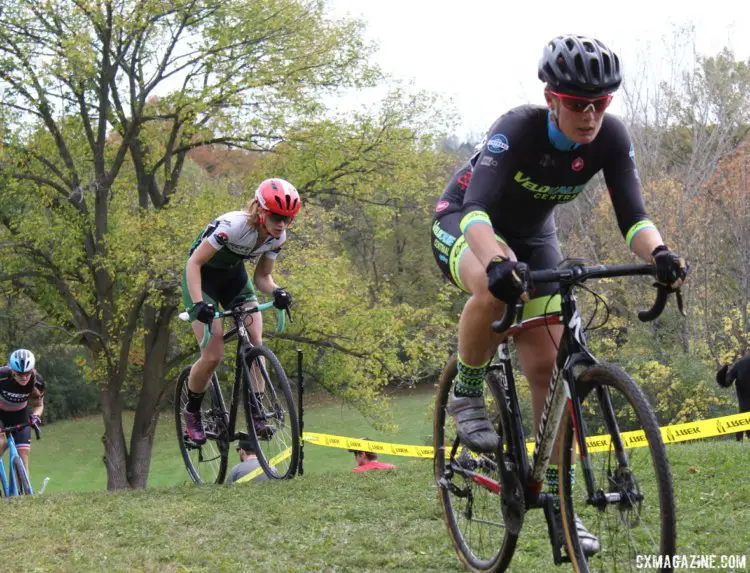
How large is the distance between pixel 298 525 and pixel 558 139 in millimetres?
3351

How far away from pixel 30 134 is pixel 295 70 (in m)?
6.58

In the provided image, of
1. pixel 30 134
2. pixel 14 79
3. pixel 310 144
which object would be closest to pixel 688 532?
pixel 310 144

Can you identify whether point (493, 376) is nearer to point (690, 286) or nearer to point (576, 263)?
point (576, 263)

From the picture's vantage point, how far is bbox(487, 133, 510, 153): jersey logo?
3549mm

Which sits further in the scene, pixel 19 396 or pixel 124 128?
pixel 124 128

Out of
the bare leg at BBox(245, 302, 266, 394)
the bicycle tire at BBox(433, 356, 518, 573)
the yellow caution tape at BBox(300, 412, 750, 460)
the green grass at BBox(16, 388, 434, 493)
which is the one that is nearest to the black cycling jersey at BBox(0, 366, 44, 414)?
the yellow caution tape at BBox(300, 412, 750, 460)

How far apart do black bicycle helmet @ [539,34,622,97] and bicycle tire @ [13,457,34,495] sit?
29.8 ft

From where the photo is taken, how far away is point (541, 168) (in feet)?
11.9

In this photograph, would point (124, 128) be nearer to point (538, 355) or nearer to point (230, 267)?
point (230, 267)

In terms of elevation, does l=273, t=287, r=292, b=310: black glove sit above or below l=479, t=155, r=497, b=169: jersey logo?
below

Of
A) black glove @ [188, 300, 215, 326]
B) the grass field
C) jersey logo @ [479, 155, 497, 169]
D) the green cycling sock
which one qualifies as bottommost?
the grass field

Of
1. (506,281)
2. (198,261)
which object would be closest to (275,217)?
(198,261)

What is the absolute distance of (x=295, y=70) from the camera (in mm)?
19734

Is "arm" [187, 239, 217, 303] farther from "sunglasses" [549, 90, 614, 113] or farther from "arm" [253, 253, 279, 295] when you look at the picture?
"sunglasses" [549, 90, 614, 113]
